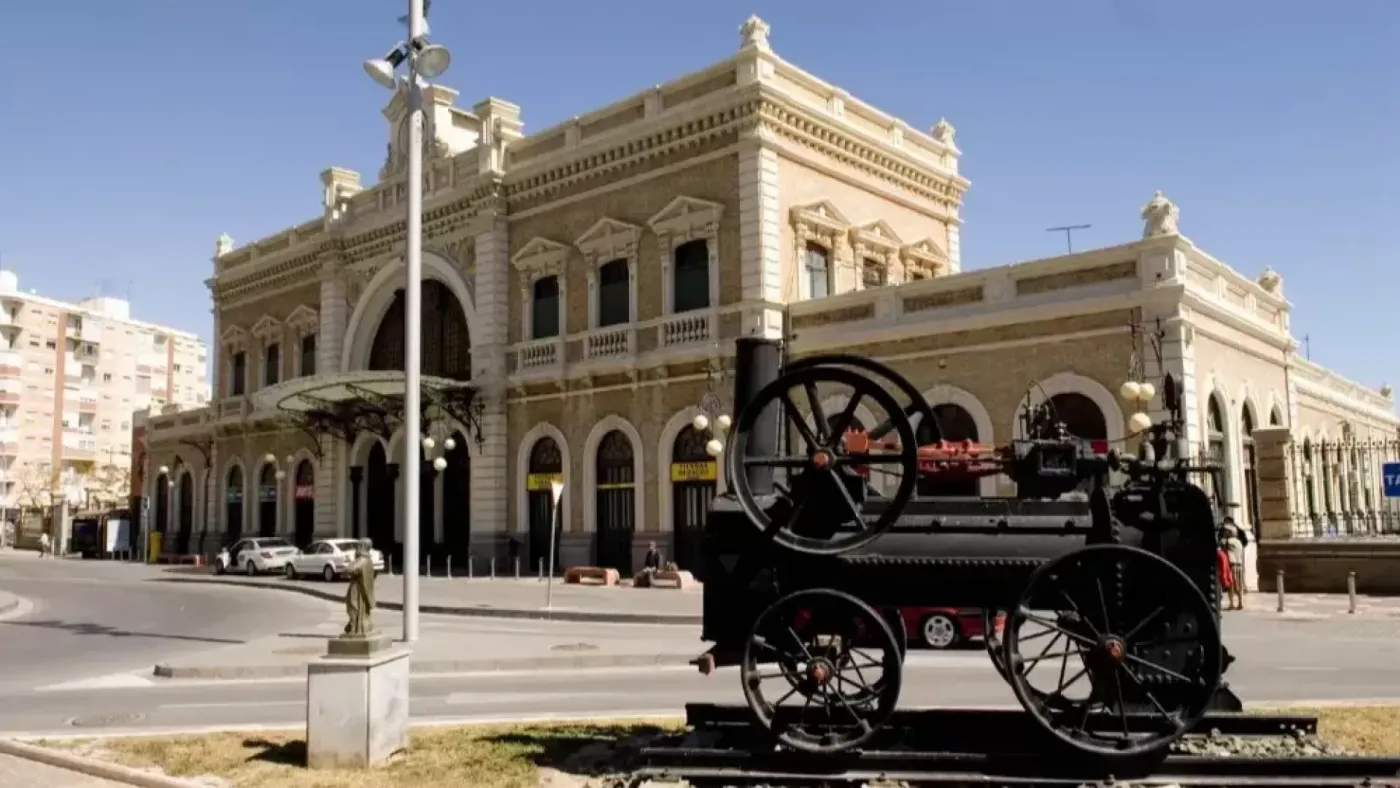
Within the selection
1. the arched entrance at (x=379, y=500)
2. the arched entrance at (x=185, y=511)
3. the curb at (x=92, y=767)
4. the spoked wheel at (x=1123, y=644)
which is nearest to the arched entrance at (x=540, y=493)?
the arched entrance at (x=379, y=500)

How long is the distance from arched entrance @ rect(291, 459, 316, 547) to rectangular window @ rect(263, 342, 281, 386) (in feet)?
14.8

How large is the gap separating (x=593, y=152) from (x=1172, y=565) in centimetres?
2495

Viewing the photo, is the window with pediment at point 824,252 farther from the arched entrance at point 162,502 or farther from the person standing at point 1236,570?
the arched entrance at point 162,502

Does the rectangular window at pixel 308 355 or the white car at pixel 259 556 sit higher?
the rectangular window at pixel 308 355

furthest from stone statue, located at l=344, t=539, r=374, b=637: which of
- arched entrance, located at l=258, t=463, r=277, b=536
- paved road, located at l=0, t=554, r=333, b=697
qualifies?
arched entrance, located at l=258, t=463, r=277, b=536

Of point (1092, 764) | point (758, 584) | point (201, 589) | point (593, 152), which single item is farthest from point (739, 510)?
point (201, 589)

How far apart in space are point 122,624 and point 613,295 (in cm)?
1429

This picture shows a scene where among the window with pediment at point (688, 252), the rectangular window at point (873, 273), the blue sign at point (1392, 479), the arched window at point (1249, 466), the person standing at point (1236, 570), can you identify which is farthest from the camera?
the rectangular window at point (873, 273)

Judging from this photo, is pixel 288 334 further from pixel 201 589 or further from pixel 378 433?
pixel 201 589

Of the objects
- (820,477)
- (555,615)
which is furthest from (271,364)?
(820,477)

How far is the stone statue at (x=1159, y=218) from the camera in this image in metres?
20.8

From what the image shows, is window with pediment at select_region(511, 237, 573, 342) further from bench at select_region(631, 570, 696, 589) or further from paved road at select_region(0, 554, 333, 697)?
paved road at select_region(0, 554, 333, 697)

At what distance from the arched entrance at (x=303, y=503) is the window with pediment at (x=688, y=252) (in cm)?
1916

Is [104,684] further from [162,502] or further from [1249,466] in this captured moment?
[162,502]
